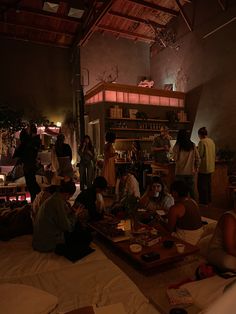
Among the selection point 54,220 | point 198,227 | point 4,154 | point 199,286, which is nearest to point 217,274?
Result: point 199,286

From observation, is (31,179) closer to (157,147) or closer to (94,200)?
(94,200)

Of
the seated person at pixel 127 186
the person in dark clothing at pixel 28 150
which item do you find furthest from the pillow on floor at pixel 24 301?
the person in dark clothing at pixel 28 150

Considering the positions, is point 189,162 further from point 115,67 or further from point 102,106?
point 115,67

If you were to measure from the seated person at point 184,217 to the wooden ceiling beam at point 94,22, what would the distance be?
19.3ft

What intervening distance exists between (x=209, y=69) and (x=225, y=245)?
6.52 meters

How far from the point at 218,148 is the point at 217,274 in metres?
5.48

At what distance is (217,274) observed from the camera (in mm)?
2150

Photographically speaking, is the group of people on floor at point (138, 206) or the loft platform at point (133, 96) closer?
the group of people on floor at point (138, 206)

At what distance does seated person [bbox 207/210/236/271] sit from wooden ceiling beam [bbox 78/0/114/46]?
655cm

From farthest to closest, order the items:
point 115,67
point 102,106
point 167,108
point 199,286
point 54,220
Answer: point 115,67 < point 167,108 < point 102,106 < point 54,220 < point 199,286

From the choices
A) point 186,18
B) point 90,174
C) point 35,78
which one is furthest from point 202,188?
point 35,78

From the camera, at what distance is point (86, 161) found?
6.02 metres

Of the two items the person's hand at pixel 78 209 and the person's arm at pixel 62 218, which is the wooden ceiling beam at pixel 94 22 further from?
the person's arm at pixel 62 218

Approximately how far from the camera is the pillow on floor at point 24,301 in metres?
1.67
